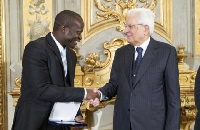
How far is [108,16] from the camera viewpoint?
4.07m

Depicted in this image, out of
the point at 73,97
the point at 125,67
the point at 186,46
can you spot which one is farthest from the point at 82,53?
the point at 73,97

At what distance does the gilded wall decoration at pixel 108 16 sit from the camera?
4035 millimetres

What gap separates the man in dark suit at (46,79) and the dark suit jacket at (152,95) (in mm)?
336

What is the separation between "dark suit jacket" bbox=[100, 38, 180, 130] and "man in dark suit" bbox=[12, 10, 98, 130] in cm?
34

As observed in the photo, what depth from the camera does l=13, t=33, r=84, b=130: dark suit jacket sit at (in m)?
2.07

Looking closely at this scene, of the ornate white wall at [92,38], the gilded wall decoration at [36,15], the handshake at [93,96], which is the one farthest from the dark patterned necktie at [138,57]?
the gilded wall decoration at [36,15]

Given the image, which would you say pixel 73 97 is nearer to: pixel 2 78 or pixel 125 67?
pixel 125 67

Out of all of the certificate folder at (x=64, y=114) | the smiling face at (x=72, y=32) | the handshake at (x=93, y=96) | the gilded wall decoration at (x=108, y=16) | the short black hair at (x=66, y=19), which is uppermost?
the gilded wall decoration at (x=108, y=16)

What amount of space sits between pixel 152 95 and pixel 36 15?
198 cm

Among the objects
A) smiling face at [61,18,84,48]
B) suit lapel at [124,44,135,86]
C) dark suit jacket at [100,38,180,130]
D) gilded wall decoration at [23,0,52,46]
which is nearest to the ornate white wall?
gilded wall decoration at [23,0,52,46]

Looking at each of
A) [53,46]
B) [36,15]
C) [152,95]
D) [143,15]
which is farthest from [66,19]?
[36,15]

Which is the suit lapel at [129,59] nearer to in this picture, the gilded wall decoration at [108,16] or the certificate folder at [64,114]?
the certificate folder at [64,114]

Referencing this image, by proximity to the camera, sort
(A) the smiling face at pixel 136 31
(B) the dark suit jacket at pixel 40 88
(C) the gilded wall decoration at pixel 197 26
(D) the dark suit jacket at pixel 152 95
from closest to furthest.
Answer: (B) the dark suit jacket at pixel 40 88 → (D) the dark suit jacket at pixel 152 95 → (A) the smiling face at pixel 136 31 → (C) the gilded wall decoration at pixel 197 26

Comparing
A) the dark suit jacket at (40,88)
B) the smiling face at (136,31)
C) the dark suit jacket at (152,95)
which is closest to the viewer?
the dark suit jacket at (40,88)
